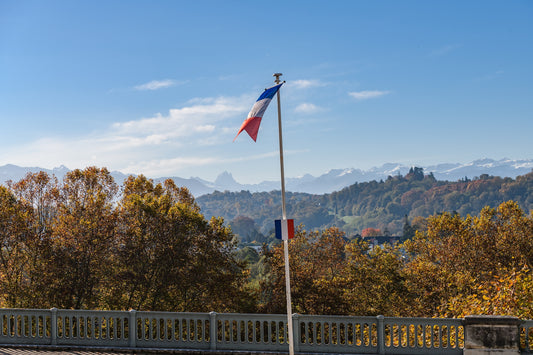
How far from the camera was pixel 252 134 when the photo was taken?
32.7 ft

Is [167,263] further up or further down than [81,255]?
further down

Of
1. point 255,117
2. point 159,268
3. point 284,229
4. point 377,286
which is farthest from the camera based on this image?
point 377,286

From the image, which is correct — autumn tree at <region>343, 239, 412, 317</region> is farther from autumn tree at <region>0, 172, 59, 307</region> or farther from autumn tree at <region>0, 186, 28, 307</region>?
autumn tree at <region>0, 186, 28, 307</region>

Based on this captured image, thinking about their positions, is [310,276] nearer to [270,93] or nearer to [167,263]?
[167,263]

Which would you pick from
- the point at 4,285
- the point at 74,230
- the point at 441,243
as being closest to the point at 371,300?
the point at 441,243

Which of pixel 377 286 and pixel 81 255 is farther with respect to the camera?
pixel 377 286

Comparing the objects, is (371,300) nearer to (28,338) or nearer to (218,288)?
(218,288)

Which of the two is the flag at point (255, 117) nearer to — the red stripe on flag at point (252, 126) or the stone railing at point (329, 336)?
the red stripe on flag at point (252, 126)

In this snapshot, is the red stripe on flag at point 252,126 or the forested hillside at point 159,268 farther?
the forested hillside at point 159,268

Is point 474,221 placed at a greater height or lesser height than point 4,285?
greater

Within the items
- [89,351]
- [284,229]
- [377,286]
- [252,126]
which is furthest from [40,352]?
[377,286]

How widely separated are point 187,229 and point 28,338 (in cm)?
1092

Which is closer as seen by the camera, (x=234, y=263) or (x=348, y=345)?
(x=348, y=345)

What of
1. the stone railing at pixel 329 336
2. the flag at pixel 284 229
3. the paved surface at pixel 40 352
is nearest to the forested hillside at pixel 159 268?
the stone railing at pixel 329 336
